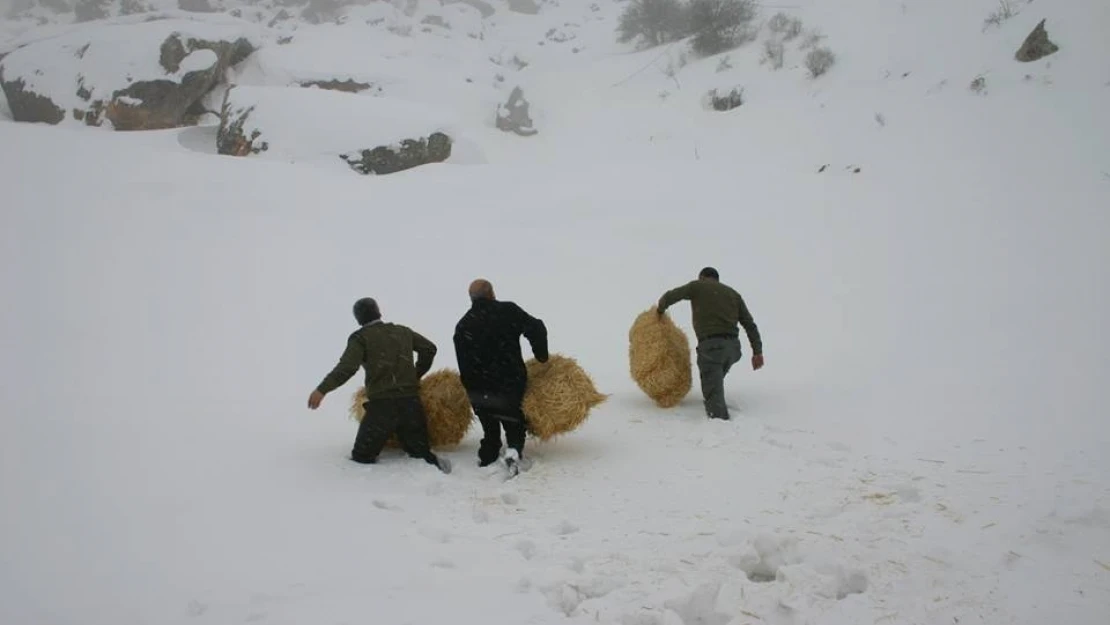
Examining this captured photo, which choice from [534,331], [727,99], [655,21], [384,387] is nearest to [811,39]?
[727,99]

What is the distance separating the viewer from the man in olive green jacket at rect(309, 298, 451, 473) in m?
4.95

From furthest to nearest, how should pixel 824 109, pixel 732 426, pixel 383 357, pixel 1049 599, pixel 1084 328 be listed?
1. pixel 824 109
2. pixel 1084 328
3. pixel 732 426
4. pixel 383 357
5. pixel 1049 599

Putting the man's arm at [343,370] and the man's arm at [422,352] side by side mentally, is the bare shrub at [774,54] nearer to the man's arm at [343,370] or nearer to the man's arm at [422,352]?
the man's arm at [422,352]

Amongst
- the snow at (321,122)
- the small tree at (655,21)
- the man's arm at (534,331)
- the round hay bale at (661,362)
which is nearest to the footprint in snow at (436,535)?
the man's arm at (534,331)

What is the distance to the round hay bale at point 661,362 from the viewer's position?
6.63 meters

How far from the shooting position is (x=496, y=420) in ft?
17.0

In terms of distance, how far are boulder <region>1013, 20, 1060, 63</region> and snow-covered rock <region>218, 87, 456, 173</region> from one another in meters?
13.5

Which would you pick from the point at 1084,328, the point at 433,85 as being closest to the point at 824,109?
the point at 1084,328

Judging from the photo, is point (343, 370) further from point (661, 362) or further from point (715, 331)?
point (715, 331)

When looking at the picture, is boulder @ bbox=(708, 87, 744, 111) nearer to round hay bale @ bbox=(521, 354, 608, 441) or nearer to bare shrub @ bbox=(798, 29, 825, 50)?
bare shrub @ bbox=(798, 29, 825, 50)

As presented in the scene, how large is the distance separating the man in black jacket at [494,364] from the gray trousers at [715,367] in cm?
194

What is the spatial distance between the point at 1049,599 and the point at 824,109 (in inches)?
677

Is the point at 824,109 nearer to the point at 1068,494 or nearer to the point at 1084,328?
the point at 1084,328

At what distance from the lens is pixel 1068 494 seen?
3863mm
